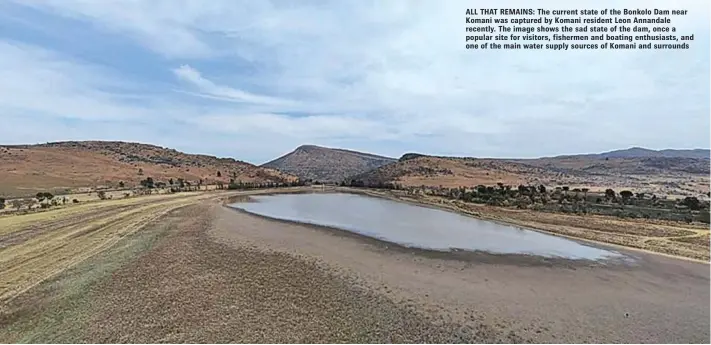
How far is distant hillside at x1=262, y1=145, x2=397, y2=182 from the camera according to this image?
6078 inches

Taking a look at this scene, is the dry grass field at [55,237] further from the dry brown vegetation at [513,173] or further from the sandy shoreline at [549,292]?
the dry brown vegetation at [513,173]

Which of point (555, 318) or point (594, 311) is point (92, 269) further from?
point (594, 311)

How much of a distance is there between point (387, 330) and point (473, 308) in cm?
274

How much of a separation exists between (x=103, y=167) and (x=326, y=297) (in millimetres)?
73671

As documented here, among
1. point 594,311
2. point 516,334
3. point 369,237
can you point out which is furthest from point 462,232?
point 516,334

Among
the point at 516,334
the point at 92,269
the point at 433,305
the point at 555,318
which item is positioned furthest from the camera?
the point at 92,269

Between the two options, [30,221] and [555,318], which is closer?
[555,318]

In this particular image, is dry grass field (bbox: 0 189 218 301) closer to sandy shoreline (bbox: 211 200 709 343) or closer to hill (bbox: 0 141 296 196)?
sandy shoreline (bbox: 211 200 709 343)

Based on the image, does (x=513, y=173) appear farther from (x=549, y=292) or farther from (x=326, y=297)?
(x=326, y=297)

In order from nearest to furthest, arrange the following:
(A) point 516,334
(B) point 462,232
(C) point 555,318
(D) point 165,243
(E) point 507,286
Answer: (A) point 516,334 → (C) point 555,318 → (E) point 507,286 → (D) point 165,243 → (B) point 462,232

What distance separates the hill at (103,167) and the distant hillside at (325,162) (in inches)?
1482

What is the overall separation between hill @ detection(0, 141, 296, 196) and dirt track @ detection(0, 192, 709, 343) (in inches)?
1466

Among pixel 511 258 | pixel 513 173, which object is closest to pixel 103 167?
pixel 513 173

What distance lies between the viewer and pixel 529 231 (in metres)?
27.0
